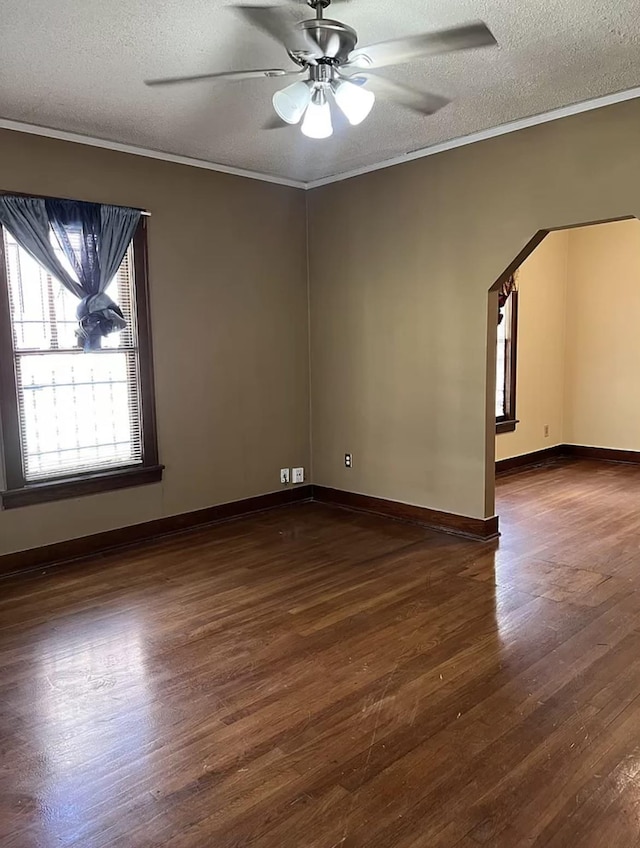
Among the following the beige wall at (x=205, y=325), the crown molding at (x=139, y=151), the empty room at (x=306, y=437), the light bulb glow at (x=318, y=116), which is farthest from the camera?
the beige wall at (x=205, y=325)

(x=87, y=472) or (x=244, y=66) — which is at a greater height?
(x=244, y=66)

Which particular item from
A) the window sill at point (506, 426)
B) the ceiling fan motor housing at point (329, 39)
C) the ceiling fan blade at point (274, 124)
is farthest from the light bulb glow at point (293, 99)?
the window sill at point (506, 426)

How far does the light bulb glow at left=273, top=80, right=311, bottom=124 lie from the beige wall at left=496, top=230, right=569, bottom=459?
4485 millimetres

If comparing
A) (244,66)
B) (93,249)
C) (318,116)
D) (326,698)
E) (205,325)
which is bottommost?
(326,698)

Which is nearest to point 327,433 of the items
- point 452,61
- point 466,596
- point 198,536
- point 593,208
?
point 198,536

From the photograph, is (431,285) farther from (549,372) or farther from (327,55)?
(549,372)

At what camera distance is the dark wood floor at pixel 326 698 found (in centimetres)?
193

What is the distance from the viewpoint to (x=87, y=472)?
4.35 metres

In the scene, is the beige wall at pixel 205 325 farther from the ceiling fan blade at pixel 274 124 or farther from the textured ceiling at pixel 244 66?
the ceiling fan blade at pixel 274 124

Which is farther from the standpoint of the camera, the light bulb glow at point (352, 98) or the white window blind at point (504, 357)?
the white window blind at point (504, 357)

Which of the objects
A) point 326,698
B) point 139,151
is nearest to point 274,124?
point 139,151

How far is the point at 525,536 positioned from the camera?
461 cm

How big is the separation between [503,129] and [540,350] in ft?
10.9

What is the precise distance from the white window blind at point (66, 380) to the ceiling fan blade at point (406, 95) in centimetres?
201
